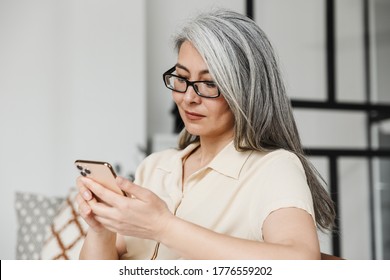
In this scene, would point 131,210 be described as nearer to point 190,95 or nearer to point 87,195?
point 87,195

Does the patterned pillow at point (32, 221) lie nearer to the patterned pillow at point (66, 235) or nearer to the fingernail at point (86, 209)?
the patterned pillow at point (66, 235)

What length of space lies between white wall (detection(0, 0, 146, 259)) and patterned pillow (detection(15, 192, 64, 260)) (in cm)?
67

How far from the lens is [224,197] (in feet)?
3.77

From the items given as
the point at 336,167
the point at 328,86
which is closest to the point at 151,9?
the point at 328,86

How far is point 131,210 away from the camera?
0.88 metres

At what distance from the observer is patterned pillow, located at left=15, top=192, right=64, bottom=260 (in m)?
1.95

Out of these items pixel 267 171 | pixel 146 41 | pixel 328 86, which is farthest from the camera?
pixel 328 86

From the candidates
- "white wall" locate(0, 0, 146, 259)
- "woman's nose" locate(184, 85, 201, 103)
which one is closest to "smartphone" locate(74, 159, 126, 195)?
"woman's nose" locate(184, 85, 201, 103)

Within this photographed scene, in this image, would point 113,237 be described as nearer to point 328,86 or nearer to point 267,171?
point 267,171

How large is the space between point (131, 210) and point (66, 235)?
0.92m

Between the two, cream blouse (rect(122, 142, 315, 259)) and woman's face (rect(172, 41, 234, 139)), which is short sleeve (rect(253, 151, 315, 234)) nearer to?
cream blouse (rect(122, 142, 315, 259))

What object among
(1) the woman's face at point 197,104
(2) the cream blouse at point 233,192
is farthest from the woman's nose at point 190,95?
(2) the cream blouse at point 233,192
